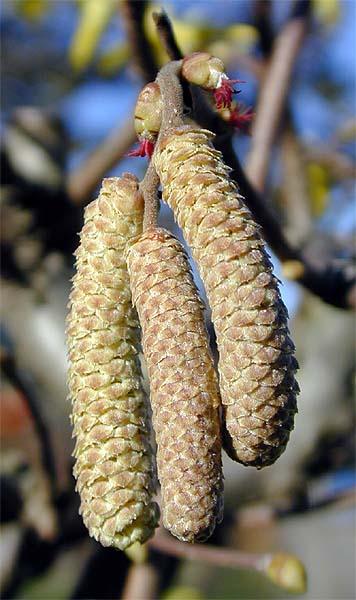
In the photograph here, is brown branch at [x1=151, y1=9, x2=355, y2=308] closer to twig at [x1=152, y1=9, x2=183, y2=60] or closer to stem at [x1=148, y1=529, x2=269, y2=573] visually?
twig at [x1=152, y1=9, x2=183, y2=60]

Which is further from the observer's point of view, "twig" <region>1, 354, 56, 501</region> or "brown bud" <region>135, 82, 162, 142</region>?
"twig" <region>1, 354, 56, 501</region>

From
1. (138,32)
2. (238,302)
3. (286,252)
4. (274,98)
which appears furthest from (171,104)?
(274,98)

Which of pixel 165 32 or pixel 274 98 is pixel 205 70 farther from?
pixel 274 98

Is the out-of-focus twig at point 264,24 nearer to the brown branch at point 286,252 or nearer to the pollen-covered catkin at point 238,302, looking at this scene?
the brown branch at point 286,252

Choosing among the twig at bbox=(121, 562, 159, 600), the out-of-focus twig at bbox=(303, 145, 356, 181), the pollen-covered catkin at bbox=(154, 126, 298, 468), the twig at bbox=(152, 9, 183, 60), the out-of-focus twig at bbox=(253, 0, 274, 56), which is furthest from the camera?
the out-of-focus twig at bbox=(303, 145, 356, 181)

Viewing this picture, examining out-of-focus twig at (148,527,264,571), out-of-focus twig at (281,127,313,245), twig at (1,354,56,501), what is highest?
twig at (1,354,56,501)

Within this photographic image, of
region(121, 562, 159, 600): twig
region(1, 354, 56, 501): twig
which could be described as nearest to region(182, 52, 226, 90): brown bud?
region(1, 354, 56, 501): twig

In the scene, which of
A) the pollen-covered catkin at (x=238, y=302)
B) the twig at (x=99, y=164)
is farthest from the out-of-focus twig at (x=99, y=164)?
the pollen-covered catkin at (x=238, y=302)
